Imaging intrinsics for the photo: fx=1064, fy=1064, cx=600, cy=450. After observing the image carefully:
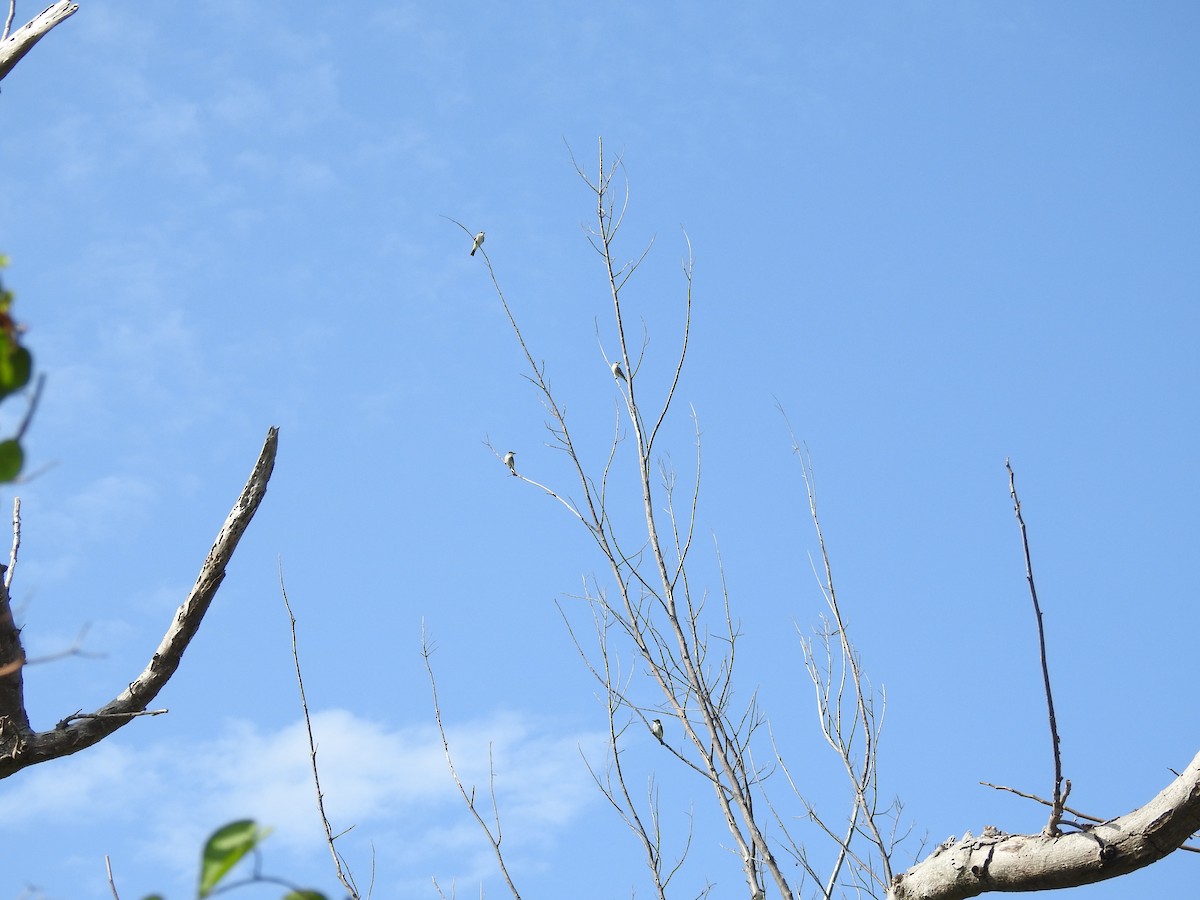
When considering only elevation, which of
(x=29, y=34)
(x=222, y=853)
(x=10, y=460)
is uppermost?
(x=29, y=34)

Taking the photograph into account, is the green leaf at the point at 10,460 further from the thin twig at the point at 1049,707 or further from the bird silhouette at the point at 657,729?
the bird silhouette at the point at 657,729

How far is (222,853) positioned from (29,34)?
9.15 feet

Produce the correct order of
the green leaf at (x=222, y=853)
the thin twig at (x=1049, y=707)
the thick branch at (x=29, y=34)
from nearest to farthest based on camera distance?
the green leaf at (x=222, y=853)
the thin twig at (x=1049, y=707)
the thick branch at (x=29, y=34)

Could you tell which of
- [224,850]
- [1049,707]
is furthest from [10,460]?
[1049,707]

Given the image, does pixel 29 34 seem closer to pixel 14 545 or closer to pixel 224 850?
pixel 14 545

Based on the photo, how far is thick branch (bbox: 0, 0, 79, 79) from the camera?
8.63 feet

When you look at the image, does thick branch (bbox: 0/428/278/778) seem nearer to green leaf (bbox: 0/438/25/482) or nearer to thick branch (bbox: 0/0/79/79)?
thick branch (bbox: 0/0/79/79)

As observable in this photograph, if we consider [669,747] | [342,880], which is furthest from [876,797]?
[342,880]

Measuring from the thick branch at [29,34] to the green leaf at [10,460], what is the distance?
101 inches

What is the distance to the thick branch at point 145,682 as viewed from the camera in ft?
7.09

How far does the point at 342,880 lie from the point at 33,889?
2559 millimetres

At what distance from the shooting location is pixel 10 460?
0.54 m

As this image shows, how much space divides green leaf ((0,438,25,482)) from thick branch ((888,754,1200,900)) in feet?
5.12

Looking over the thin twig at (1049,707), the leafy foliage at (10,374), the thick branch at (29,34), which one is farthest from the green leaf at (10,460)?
the thick branch at (29,34)
